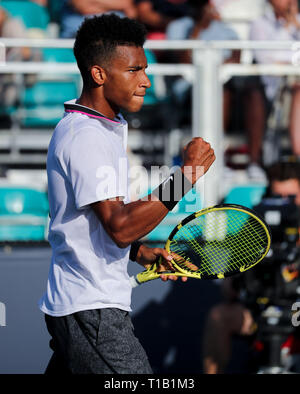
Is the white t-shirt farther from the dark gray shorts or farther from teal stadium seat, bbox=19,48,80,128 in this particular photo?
teal stadium seat, bbox=19,48,80,128

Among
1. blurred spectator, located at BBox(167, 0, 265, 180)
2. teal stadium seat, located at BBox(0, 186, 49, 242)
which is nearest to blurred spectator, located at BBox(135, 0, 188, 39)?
blurred spectator, located at BBox(167, 0, 265, 180)

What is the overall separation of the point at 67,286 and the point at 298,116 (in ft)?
9.62

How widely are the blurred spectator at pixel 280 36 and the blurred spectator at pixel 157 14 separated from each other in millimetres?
549

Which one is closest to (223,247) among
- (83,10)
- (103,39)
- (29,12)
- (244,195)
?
(103,39)

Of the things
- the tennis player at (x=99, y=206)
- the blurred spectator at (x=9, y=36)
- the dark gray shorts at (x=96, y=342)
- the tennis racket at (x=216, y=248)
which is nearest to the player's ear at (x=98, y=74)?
the tennis player at (x=99, y=206)

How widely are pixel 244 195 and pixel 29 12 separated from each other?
2.09 metres

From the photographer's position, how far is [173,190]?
6.82 feet

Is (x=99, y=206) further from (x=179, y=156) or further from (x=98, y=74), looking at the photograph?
(x=179, y=156)

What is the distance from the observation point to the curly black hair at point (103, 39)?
221cm

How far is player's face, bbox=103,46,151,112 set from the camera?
2.21 metres

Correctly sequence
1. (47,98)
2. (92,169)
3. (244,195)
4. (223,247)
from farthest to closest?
(47,98)
(244,195)
(223,247)
(92,169)

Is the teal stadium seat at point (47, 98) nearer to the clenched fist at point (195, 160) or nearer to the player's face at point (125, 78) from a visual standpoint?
the player's face at point (125, 78)

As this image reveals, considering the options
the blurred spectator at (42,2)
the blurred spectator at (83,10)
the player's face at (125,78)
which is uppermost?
the blurred spectator at (42,2)
